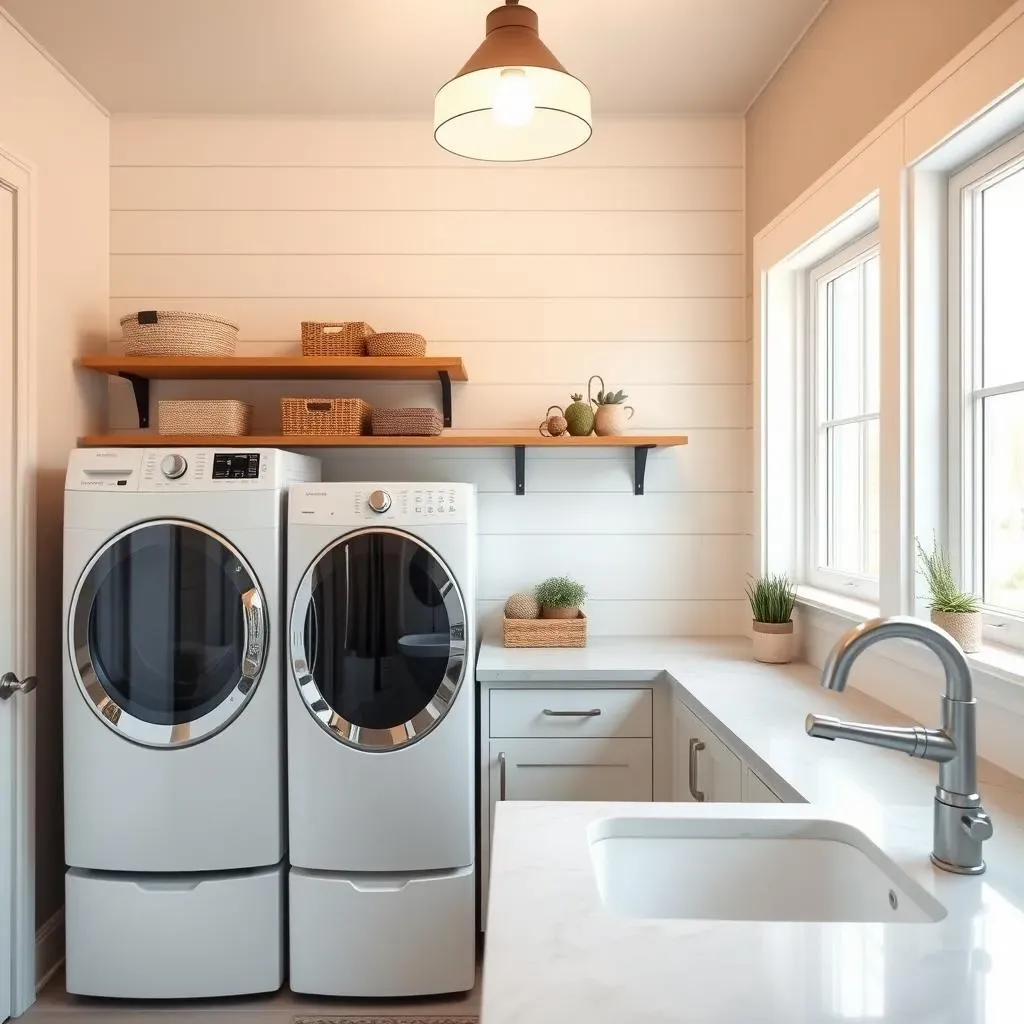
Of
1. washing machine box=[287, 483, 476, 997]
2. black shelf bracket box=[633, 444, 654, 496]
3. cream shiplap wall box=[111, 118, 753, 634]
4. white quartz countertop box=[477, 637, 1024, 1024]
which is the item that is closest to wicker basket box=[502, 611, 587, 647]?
cream shiplap wall box=[111, 118, 753, 634]

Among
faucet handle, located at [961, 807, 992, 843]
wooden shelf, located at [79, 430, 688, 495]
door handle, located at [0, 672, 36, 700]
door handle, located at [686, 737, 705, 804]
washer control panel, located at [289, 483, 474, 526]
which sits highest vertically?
wooden shelf, located at [79, 430, 688, 495]

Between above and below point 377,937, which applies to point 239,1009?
below

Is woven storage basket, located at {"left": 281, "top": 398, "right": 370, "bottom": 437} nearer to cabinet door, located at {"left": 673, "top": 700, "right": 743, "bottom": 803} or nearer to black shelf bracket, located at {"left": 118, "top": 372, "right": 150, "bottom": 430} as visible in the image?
black shelf bracket, located at {"left": 118, "top": 372, "right": 150, "bottom": 430}

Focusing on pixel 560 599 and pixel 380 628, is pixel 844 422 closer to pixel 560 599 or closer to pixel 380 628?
pixel 560 599

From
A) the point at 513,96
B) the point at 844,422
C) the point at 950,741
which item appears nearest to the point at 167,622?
the point at 513,96

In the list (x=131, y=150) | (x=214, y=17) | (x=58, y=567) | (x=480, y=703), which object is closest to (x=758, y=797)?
(x=480, y=703)

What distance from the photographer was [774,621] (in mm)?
2422

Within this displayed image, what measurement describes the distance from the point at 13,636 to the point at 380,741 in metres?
1.02

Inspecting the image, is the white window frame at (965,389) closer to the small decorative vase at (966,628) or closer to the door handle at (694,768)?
the small decorative vase at (966,628)

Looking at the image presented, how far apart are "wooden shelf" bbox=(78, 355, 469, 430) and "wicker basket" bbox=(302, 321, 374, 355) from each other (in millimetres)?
41

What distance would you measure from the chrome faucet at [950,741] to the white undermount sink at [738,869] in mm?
112

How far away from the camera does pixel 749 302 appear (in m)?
2.76

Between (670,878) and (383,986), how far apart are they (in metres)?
1.32

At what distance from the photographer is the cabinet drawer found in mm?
2297
